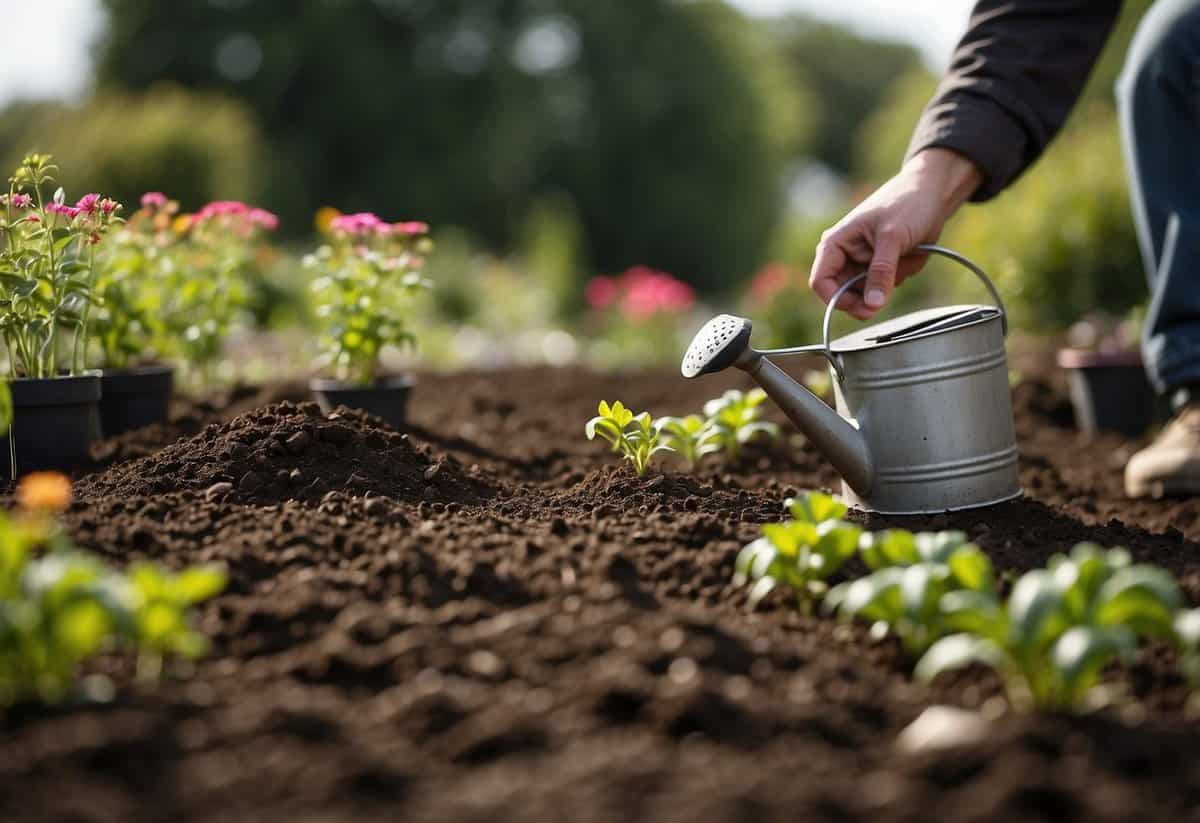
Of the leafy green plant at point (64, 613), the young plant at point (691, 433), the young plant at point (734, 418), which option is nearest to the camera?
the leafy green plant at point (64, 613)

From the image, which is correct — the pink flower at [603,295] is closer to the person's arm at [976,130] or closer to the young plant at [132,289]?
the young plant at [132,289]

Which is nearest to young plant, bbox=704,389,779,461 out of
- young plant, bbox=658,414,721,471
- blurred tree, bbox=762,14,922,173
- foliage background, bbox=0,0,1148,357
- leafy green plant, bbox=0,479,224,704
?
young plant, bbox=658,414,721,471

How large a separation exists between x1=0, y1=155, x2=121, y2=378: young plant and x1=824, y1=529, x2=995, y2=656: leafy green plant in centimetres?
189

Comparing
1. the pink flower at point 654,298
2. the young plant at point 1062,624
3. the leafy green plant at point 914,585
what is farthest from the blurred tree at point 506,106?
the young plant at point 1062,624

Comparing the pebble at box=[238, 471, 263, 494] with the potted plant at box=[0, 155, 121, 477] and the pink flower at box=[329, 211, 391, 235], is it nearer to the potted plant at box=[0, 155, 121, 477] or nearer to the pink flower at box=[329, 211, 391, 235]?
the potted plant at box=[0, 155, 121, 477]

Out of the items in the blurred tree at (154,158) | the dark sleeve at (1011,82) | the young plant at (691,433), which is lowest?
the young plant at (691,433)

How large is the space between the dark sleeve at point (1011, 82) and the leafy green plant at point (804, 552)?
1298mm

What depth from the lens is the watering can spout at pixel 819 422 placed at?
7.85 feet

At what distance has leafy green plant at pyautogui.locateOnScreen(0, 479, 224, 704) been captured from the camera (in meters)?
1.36

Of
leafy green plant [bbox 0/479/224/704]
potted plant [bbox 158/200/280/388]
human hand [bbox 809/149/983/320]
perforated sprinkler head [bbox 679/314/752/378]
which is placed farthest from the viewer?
potted plant [bbox 158/200/280/388]

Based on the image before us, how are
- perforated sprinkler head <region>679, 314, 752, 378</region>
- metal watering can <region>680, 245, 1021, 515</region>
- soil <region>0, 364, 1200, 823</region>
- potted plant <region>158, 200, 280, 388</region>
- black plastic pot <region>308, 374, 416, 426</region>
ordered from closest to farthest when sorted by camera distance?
soil <region>0, 364, 1200, 823</region> → perforated sprinkler head <region>679, 314, 752, 378</region> → metal watering can <region>680, 245, 1021, 515</region> → black plastic pot <region>308, 374, 416, 426</region> → potted plant <region>158, 200, 280, 388</region>

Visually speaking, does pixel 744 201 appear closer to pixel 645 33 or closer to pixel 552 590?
pixel 645 33

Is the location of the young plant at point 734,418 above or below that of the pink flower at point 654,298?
below

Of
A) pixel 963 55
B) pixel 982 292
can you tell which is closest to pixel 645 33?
pixel 982 292
